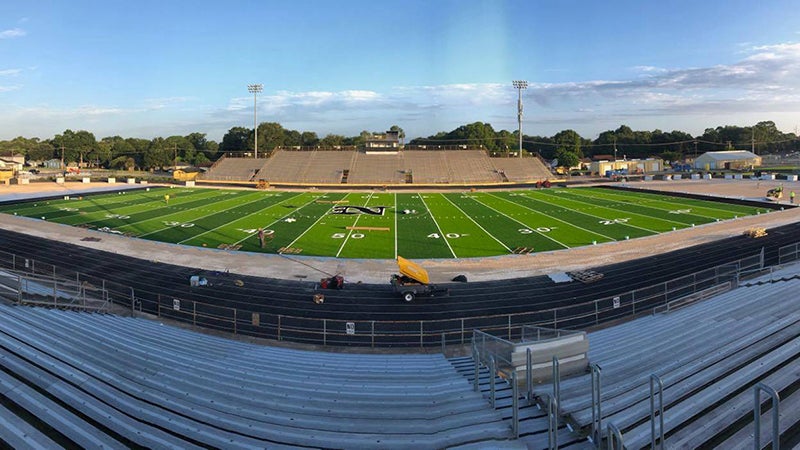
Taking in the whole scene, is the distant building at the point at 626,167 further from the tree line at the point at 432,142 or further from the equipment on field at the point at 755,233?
the equipment on field at the point at 755,233

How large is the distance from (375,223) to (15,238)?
26.3m

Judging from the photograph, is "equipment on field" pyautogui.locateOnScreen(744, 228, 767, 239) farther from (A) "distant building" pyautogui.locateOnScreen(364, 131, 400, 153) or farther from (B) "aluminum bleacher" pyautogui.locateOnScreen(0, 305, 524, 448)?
(A) "distant building" pyautogui.locateOnScreen(364, 131, 400, 153)

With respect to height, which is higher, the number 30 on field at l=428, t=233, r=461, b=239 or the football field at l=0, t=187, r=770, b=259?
the football field at l=0, t=187, r=770, b=259

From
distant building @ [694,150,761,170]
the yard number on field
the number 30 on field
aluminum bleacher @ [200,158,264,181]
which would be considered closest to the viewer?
the number 30 on field

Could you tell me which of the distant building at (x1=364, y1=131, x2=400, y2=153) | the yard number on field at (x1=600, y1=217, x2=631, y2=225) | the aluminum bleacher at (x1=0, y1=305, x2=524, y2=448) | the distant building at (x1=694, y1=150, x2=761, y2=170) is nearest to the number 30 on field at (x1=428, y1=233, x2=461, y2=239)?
the yard number on field at (x1=600, y1=217, x2=631, y2=225)

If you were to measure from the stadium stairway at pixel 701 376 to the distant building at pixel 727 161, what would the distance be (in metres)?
128

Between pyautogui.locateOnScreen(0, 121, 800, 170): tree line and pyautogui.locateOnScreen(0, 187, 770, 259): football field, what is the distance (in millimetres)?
75532


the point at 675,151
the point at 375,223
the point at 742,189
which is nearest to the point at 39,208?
the point at 375,223

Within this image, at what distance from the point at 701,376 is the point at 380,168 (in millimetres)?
89449

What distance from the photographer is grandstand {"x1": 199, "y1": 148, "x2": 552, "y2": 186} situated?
90625 millimetres

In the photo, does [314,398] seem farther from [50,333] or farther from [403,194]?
[403,194]

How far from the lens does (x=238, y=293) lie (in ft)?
71.7

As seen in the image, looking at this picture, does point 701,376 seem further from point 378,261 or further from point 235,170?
point 235,170

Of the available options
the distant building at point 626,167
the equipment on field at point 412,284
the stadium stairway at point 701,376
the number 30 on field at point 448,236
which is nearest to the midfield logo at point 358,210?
the number 30 on field at point 448,236
